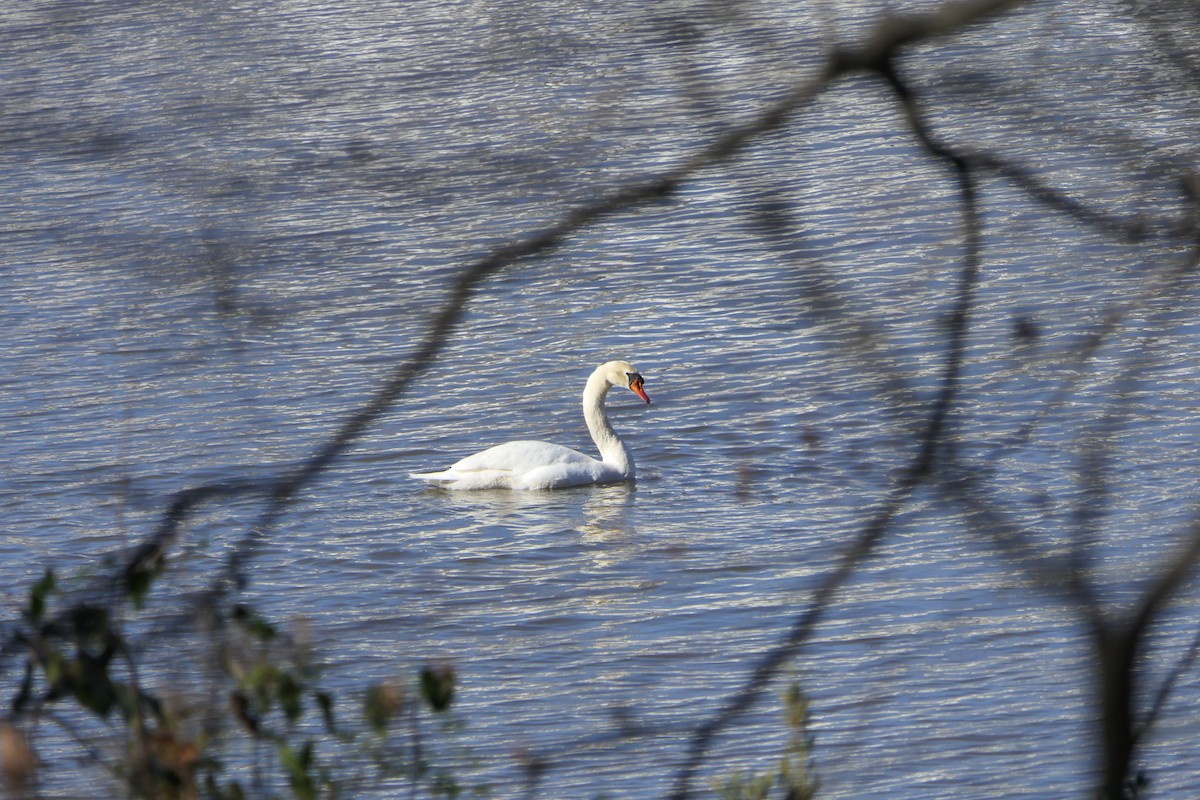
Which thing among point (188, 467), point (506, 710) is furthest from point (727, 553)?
point (188, 467)

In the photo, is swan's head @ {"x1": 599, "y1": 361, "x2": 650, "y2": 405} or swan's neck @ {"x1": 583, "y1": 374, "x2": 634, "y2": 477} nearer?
swan's neck @ {"x1": 583, "y1": 374, "x2": 634, "y2": 477}

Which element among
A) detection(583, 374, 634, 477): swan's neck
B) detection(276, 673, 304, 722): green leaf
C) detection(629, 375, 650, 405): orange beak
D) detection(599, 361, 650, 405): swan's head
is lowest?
detection(583, 374, 634, 477): swan's neck

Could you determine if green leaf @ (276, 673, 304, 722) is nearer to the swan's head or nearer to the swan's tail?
the swan's tail

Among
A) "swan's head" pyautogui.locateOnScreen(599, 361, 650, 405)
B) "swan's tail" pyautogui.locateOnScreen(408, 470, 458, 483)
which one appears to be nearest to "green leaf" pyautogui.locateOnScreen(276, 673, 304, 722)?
"swan's tail" pyautogui.locateOnScreen(408, 470, 458, 483)

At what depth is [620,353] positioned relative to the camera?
13.9 metres

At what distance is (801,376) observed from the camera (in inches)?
499

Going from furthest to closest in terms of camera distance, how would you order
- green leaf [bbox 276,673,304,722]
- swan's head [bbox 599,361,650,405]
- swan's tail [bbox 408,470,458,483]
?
swan's head [bbox 599,361,650,405] < swan's tail [bbox 408,470,458,483] < green leaf [bbox 276,673,304,722]

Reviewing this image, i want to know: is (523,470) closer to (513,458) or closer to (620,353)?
(513,458)

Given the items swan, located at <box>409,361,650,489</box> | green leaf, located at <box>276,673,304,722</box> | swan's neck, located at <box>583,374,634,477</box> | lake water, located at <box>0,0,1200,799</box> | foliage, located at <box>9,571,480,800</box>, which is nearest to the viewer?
lake water, located at <box>0,0,1200,799</box>

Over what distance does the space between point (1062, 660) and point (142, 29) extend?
507 centimetres

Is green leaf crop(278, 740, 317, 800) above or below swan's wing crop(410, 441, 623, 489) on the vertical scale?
above

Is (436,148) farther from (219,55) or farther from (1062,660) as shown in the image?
(1062,660)

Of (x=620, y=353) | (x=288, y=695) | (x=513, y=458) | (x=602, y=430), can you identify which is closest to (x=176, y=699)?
(x=288, y=695)

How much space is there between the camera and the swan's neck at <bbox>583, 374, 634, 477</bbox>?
39.8 feet
